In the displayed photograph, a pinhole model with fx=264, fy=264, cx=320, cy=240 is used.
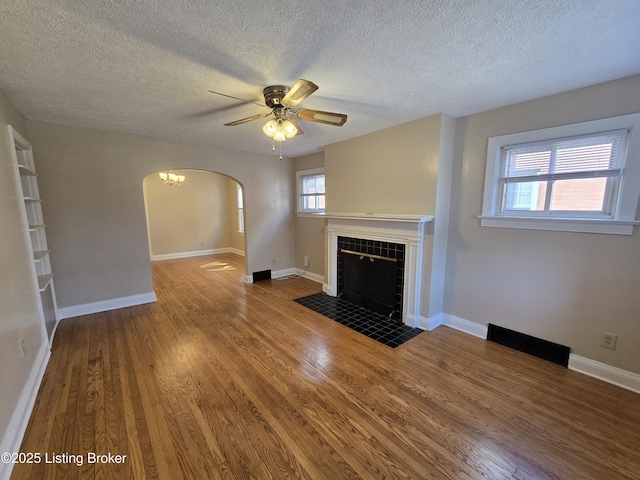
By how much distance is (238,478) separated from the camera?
56.7 inches

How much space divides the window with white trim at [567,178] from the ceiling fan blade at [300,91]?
2101 mm

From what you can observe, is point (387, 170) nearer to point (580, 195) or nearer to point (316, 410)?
point (580, 195)

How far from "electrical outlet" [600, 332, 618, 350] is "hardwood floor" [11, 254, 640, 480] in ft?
1.08

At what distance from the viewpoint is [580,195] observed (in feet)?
7.64

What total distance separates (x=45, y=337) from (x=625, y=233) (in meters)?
5.22

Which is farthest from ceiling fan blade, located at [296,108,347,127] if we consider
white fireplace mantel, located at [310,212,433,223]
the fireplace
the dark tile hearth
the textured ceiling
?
the dark tile hearth

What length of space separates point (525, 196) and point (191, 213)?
739cm

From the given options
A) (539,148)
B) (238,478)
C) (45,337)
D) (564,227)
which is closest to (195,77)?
(238,478)

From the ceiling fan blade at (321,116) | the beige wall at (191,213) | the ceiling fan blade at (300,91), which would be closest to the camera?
the ceiling fan blade at (300,91)

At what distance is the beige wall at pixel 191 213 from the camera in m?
6.89

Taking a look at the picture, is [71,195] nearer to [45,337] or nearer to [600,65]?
[45,337]

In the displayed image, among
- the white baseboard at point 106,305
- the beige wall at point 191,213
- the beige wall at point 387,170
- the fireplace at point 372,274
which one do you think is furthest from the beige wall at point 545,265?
the beige wall at point 191,213

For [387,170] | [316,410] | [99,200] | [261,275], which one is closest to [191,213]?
[261,275]

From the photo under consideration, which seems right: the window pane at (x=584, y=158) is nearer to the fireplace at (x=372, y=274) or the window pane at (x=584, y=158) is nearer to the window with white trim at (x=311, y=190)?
the fireplace at (x=372, y=274)
